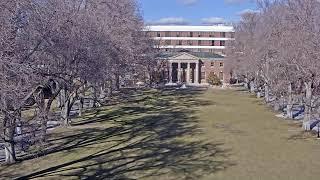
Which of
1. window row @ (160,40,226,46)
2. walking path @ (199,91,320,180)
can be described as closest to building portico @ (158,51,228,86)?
window row @ (160,40,226,46)

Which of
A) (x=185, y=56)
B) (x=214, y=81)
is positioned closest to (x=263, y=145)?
(x=214, y=81)

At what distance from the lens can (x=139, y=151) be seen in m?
25.7

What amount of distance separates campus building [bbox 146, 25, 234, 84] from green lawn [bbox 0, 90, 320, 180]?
52147mm

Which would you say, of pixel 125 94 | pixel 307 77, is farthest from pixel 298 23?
pixel 125 94

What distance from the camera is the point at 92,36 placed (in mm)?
29719

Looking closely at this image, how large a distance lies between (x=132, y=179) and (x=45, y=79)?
570 cm

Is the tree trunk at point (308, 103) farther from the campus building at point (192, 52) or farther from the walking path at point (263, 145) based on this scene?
the campus building at point (192, 52)

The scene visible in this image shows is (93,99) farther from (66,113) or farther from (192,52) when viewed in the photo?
(192,52)

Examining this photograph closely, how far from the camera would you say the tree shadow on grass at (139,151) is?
20.7m

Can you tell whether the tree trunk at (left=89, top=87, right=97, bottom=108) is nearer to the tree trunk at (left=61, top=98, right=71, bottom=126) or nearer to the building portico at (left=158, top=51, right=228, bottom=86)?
the tree trunk at (left=61, top=98, right=71, bottom=126)

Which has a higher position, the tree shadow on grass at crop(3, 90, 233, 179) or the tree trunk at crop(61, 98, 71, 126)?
the tree trunk at crop(61, 98, 71, 126)

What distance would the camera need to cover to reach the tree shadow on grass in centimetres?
2069

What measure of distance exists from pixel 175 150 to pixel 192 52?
98322mm

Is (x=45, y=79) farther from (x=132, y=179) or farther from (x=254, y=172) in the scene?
(x=254, y=172)
